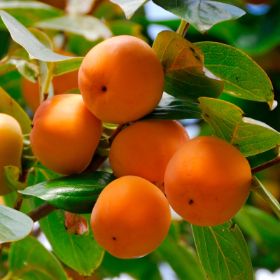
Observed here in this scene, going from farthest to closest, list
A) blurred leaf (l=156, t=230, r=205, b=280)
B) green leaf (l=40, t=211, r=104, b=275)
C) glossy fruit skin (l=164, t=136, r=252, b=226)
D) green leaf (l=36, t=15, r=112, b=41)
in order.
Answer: blurred leaf (l=156, t=230, r=205, b=280), green leaf (l=36, t=15, r=112, b=41), green leaf (l=40, t=211, r=104, b=275), glossy fruit skin (l=164, t=136, r=252, b=226)

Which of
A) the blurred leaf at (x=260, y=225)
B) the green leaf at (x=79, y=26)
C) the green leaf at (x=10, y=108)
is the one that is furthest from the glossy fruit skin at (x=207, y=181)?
the blurred leaf at (x=260, y=225)

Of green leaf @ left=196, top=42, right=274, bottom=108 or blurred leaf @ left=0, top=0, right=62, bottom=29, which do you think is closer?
green leaf @ left=196, top=42, right=274, bottom=108

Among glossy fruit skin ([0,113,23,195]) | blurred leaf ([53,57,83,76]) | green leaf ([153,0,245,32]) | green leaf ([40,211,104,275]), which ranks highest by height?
green leaf ([153,0,245,32])

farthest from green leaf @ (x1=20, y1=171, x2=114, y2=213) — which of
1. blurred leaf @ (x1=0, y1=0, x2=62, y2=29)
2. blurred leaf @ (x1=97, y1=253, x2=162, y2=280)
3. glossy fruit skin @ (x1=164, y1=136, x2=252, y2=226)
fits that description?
Result: blurred leaf @ (x1=97, y1=253, x2=162, y2=280)

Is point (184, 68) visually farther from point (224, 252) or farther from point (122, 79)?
point (224, 252)

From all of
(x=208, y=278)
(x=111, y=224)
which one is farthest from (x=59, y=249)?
(x=111, y=224)

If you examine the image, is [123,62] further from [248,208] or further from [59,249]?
[248,208]

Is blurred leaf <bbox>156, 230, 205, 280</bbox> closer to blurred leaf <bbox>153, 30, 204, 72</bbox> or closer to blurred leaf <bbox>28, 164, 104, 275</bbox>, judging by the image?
blurred leaf <bbox>28, 164, 104, 275</bbox>
